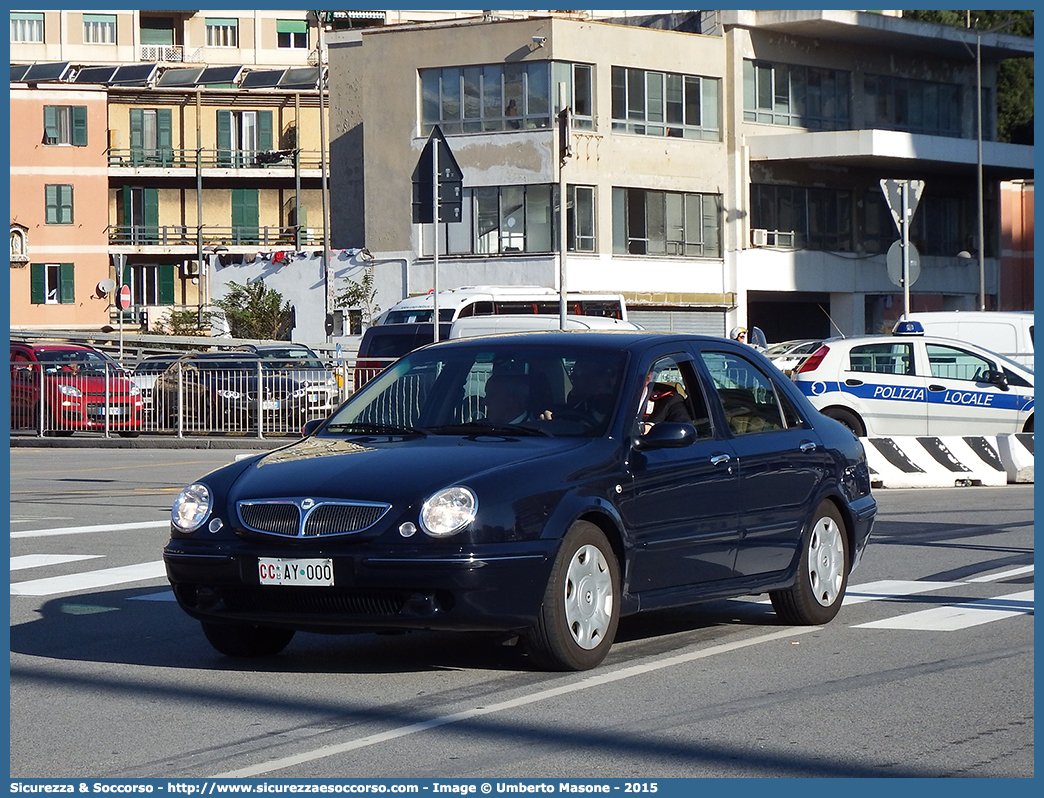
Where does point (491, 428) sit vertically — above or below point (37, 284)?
below

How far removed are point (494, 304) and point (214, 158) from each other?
35.0 meters

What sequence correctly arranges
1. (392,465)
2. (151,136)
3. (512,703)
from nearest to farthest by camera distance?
(512,703), (392,465), (151,136)

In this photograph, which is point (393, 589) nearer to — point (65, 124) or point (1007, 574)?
point (1007, 574)

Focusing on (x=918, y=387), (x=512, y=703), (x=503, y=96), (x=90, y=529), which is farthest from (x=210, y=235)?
(x=512, y=703)

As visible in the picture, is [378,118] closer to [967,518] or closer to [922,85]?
[922,85]

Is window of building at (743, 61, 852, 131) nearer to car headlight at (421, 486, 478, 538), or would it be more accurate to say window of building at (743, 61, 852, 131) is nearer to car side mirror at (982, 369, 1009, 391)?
car side mirror at (982, 369, 1009, 391)

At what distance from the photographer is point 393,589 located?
23.5 ft

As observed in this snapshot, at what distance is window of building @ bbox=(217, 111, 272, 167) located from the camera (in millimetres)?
71375

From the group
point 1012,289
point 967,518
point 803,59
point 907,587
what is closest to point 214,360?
point 967,518

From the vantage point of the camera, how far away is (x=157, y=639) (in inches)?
346

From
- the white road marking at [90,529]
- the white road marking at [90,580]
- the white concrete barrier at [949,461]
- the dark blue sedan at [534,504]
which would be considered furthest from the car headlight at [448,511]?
the white concrete barrier at [949,461]

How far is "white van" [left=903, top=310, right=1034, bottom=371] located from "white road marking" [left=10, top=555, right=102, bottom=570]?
16.6 m

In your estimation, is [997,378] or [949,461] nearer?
[949,461]

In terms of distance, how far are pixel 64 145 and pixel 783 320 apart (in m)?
29.2
